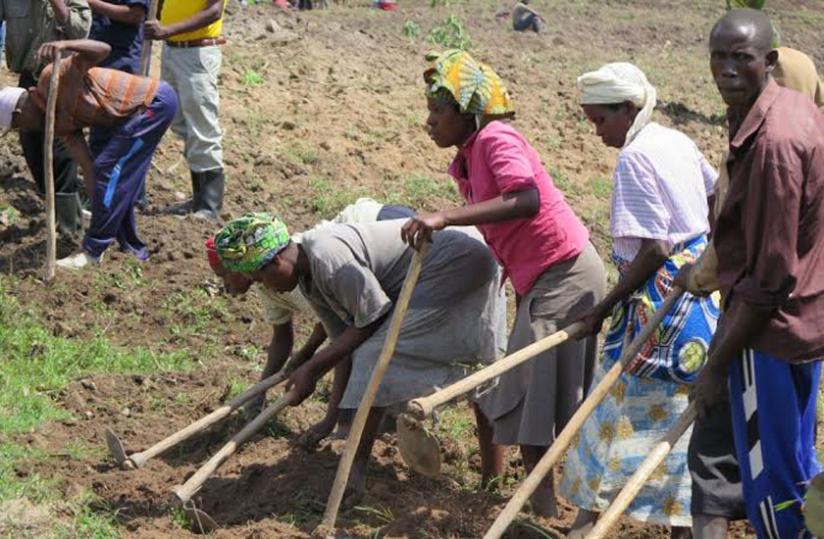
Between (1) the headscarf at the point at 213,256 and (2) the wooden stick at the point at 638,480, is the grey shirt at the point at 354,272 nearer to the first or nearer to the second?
(1) the headscarf at the point at 213,256

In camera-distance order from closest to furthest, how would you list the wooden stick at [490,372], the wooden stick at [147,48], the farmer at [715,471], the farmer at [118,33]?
the farmer at [715,471] → the wooden stick at [490,372] → the farmer at [118,33] → the wooden stick at [147,48]

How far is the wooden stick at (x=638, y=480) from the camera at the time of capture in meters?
3.97

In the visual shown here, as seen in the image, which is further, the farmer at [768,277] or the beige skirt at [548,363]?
the beige skirt at [548,363]

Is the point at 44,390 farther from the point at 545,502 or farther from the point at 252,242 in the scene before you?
the point at 545,502

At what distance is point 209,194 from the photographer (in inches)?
340

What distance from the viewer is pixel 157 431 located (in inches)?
240

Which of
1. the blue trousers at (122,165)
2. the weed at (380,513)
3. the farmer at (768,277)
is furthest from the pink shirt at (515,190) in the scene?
the blue trousers at (122,165)

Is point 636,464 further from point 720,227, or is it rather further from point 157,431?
point 157,431

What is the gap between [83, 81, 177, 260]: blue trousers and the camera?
758cm

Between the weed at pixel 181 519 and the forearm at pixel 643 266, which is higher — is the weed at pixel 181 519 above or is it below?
below

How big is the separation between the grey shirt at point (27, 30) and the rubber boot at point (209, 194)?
3.75ft

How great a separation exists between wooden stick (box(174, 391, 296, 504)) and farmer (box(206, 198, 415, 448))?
1.29 feet

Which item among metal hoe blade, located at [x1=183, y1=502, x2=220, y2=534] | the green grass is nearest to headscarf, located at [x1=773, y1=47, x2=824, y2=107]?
metal hoe blade, located at [x1=183, y1=502, x2=220, y2=534]

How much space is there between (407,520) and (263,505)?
0.59 m
